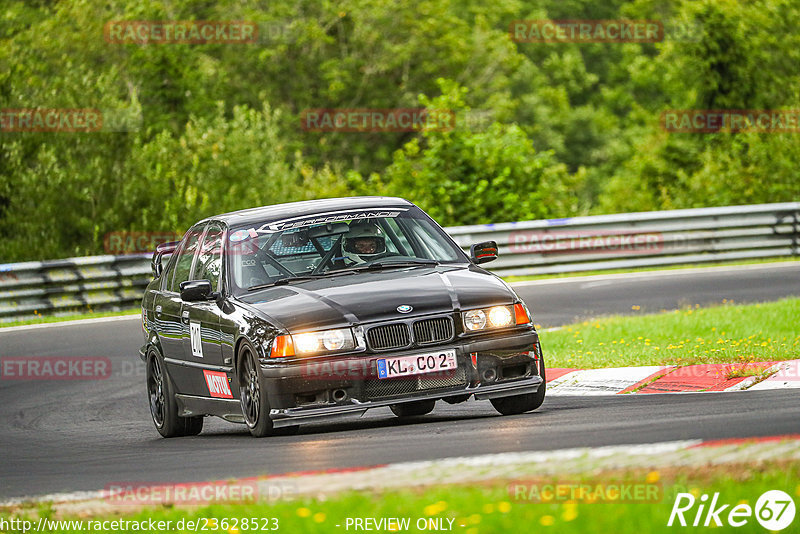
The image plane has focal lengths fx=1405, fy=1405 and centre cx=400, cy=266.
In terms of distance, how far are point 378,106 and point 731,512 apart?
5159cm

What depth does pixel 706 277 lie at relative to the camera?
21.3 metres

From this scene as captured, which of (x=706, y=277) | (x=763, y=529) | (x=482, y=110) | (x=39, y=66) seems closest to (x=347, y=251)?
(x=763, y=529)

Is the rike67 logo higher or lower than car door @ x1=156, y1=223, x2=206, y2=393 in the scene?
higher

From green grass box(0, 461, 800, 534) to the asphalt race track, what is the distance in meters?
1.14

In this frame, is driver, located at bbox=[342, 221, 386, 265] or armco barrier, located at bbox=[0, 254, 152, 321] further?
armco barrier, located at bbox=[0, 254, 152, 321]

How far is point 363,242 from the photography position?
10031 millimetres

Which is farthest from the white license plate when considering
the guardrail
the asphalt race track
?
the guardrail

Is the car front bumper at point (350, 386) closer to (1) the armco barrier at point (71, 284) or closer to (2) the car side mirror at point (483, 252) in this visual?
(2) the car side mirror at point (483, 252)

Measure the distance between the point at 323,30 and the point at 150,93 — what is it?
10.8m

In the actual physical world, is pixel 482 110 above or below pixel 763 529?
below

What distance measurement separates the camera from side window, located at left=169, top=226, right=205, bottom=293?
10945mm

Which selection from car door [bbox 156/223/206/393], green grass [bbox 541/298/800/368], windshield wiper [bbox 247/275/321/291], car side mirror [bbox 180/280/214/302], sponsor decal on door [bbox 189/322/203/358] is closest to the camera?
windshield wiper [bbox 247/275/321/291]

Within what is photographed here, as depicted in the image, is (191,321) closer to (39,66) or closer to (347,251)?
(347,251)

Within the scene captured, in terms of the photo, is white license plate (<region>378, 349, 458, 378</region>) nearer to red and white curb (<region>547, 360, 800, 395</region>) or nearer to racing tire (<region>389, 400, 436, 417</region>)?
racing tire (<region>389, 400, 436, 417</region>)
